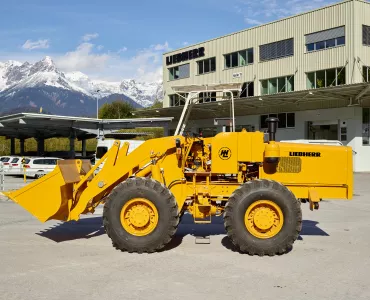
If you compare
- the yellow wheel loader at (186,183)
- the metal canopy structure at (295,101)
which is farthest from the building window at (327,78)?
the yellow wheel loader at (186,183)

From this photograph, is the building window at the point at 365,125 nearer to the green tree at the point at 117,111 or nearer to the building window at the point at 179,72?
the building window at the point at 179,72

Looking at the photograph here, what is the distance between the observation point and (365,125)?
31453mm

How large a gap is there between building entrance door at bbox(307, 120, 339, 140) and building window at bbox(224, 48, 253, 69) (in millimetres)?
8384

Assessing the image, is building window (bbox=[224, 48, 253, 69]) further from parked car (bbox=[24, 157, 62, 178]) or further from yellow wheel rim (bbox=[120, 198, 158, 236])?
yellow wheel rim (bbox=[120, 198, 158, 236])

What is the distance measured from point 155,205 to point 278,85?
3081cm

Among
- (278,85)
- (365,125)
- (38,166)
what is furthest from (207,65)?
(38,166)

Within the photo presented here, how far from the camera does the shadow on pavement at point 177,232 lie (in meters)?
8.51

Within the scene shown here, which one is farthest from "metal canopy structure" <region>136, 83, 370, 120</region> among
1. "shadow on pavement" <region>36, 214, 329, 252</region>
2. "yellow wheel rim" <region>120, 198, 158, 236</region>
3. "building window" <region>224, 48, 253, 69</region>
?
"yellow wheel rim" <region>120, 198, 158, 236</region>

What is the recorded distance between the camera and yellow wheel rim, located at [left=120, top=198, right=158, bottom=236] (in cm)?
739

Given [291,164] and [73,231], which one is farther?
[73,231]

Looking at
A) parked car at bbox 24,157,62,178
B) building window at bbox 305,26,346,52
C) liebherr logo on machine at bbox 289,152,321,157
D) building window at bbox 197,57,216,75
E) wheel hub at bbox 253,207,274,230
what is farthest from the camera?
building window at bbox 197,57,216,75

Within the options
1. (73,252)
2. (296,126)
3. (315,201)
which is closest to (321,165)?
(315,201)

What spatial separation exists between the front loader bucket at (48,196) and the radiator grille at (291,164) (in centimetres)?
378

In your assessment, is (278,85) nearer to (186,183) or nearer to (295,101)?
(295,101)
